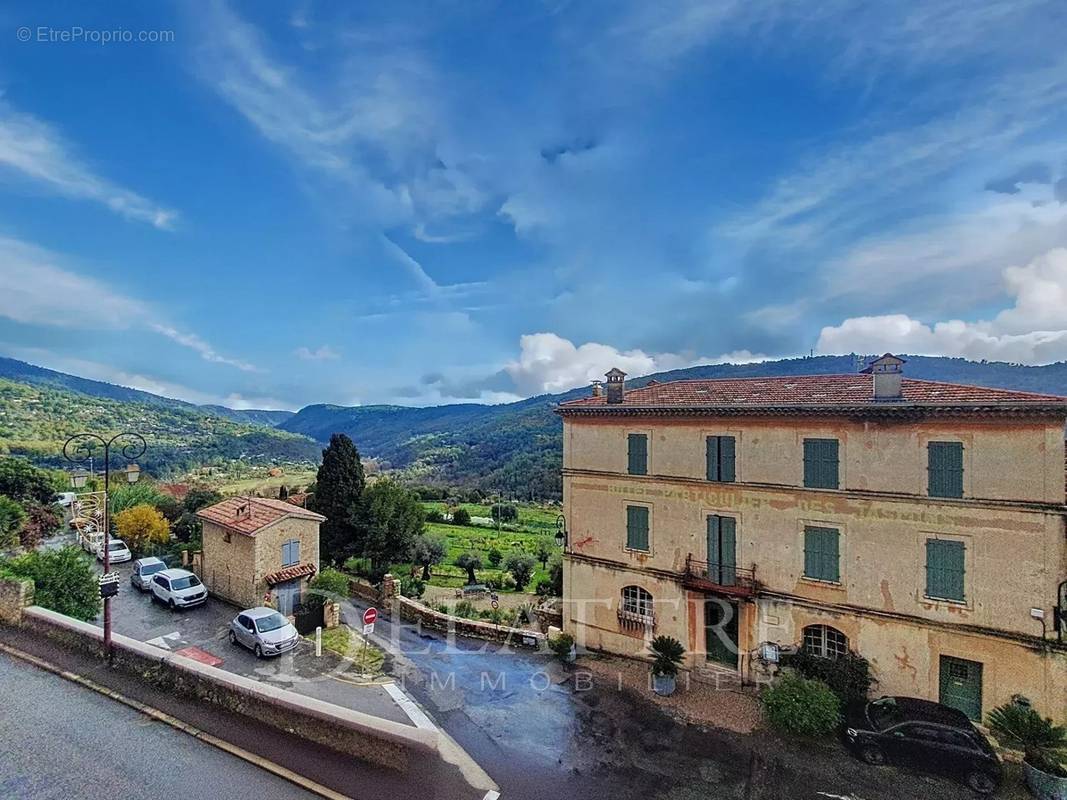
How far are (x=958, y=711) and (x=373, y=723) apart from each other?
1434cm

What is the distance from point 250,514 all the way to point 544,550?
30340 millimetres

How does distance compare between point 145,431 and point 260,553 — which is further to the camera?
point 145,431

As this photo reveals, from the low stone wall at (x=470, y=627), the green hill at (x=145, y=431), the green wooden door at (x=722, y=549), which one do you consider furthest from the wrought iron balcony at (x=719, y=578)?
the green hill at (x=145, y=431)

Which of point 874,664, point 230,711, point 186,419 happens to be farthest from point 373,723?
point 186,419

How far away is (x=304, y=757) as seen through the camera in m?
9.53

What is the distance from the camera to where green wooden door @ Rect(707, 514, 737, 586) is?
1806 cm

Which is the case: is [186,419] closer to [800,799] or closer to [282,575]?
[282,575]

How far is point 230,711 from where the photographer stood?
35.1 ft

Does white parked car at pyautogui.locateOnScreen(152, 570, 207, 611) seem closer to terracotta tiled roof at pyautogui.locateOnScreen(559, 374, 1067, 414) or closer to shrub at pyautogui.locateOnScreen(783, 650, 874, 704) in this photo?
terracotta tiled roof at pyautogui.locateOnScreen(559, 374, 1067, 414)

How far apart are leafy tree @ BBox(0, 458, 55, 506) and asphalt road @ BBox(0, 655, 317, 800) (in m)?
37.7

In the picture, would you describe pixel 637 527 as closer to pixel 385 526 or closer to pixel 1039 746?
pixel 1039 746

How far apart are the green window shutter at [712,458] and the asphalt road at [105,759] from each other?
14092mm

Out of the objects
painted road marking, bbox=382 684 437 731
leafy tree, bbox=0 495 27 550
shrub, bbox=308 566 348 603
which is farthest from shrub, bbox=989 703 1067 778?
leafy tree, bbox=0 495 27 550

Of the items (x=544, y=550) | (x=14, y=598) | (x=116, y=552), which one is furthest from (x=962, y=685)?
(x=116, y=552)
